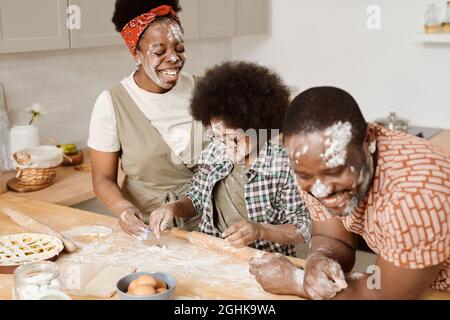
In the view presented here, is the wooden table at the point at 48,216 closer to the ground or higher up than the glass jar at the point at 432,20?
closer to the ground

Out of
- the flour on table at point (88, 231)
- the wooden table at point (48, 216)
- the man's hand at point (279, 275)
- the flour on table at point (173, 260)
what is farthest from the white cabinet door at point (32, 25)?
the man's hand at point (279, 275)

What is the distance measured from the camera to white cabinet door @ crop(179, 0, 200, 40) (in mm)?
2847

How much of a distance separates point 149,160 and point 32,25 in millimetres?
767

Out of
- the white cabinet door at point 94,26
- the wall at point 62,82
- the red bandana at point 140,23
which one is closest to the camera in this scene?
the red bandana at point 140,23

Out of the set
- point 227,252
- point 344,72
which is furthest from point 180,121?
point 344,72

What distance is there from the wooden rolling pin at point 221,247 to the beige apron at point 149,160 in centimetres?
30

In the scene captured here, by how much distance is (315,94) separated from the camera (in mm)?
1089

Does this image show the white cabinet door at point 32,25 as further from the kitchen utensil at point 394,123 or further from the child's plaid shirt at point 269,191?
the kitchen utensil at point 394,123

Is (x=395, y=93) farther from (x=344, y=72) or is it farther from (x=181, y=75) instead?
(x=181, y=75)

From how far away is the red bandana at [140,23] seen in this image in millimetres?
1854

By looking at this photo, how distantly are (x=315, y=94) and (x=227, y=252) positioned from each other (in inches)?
23.1

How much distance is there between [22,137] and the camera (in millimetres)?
2457

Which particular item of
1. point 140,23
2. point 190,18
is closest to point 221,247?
point 140,23

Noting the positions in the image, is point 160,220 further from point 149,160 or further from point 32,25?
point 32,25
